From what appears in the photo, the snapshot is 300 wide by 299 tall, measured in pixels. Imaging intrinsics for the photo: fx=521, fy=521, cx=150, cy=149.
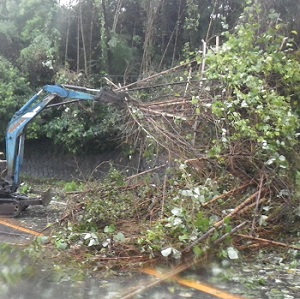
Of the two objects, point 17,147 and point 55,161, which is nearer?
point 17,147

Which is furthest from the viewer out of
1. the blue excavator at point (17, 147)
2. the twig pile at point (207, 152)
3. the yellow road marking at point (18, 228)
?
the blue excavator at point (17, 147)

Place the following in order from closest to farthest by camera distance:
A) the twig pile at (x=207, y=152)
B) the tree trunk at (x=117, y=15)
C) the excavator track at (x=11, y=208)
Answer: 1. the twig pile at (x=207, y=152)
2. the excavator track at (x=11, y=208)
3. the tree trunk at (x=117, y=15)

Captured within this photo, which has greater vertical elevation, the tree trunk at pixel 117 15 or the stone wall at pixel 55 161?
the tree trunk at pixel 117 15

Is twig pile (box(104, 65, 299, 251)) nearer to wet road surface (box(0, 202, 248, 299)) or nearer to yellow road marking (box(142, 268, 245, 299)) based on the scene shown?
yellow road marking (box(142, 268, 245, 299))

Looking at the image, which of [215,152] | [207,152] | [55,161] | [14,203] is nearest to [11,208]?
[14,203]

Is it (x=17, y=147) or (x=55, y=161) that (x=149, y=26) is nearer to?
(x=55, y=161)

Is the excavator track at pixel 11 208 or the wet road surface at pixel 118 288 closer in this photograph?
the wet road surface at pixel 118 288

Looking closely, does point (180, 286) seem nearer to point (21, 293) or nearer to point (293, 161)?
point (21, 293)

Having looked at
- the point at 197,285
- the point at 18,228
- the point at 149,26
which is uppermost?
the point at 149,26

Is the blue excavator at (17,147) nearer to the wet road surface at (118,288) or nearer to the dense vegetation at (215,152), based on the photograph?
the dense vegetation at (215,152)

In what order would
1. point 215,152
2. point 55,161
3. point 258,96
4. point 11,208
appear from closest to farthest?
point 215,152, point 258,96, point 11,208, point 55,161

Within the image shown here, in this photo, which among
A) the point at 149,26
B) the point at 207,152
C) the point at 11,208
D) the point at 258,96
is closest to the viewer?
the point at 207,152

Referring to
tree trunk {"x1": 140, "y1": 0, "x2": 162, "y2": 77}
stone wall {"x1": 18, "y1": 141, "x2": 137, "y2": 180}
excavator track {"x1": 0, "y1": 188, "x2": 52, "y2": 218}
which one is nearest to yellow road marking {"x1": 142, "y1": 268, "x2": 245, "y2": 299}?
excavator track {"x1": 0, "y1": 188, "x2": 52, "y2": 218}

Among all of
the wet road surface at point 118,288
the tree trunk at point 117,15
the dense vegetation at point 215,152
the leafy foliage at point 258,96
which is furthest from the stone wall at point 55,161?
the wet road surface at point 118,288
